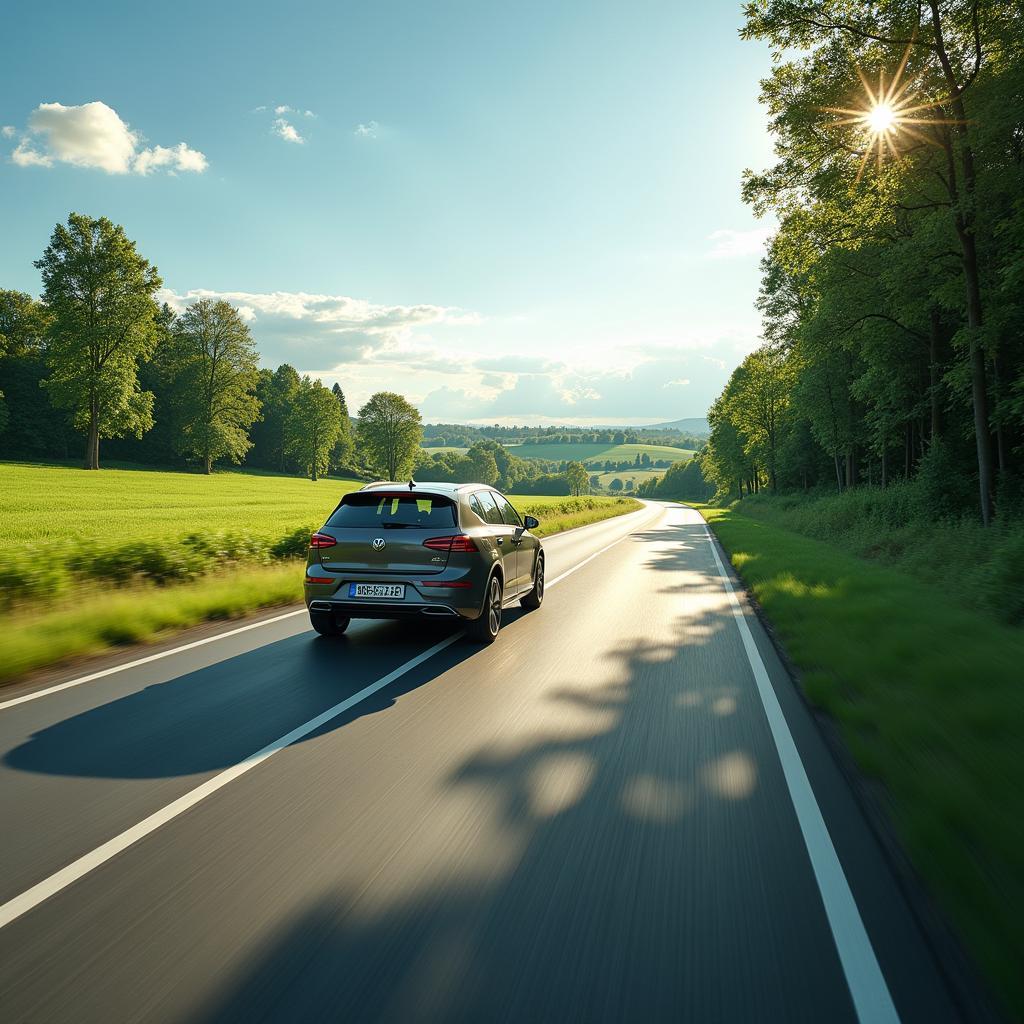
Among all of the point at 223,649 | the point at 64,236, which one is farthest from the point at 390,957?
the point at 64,236

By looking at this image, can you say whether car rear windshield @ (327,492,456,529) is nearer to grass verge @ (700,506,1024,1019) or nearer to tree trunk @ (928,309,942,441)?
grass verge @ (700,506,1024,1019)

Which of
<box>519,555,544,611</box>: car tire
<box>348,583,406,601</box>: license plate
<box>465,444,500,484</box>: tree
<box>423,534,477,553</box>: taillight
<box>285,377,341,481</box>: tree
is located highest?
<box>285,377,341,481</box>: tree

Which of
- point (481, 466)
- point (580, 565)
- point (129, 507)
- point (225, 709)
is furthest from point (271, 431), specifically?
point (225, 709)

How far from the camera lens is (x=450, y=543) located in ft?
25.5

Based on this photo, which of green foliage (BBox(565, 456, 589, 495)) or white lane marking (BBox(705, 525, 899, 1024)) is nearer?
white lane marking (BBox(705, 525, 899, 1024))

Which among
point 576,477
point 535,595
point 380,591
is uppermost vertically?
point 576,477

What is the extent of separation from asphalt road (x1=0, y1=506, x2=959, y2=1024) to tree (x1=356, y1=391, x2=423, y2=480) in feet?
269

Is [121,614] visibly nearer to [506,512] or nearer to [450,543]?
[450,543]

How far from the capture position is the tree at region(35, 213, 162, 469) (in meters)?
45.9

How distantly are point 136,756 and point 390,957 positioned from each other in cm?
276

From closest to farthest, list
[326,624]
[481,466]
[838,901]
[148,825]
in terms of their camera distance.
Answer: [838,901] < [148,825] < [326,624] < [481,466]

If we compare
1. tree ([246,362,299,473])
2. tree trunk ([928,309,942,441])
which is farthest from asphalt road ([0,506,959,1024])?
tree ([246,362,299,473])

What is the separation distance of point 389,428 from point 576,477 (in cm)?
7338

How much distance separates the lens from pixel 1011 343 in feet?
63.3
